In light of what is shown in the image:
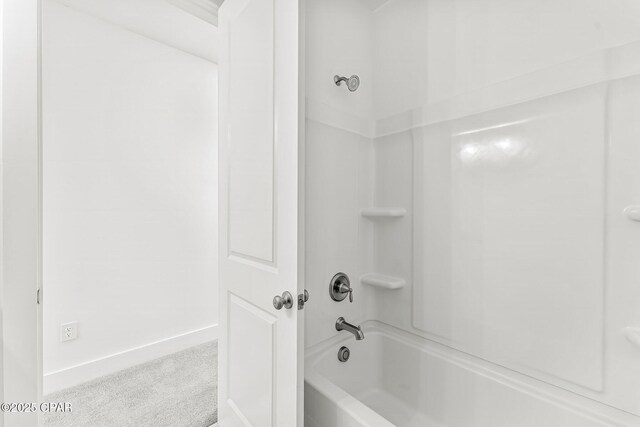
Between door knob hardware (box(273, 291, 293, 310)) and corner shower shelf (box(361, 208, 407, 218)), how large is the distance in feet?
2.77

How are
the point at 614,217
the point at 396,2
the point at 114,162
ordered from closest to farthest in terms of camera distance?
the point at 614,217 → the point at 396,2 → the point at 114,162

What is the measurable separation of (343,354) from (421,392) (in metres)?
0.45

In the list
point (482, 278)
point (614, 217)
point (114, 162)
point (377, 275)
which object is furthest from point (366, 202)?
point (114, 162)

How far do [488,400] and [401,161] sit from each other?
1.25 m

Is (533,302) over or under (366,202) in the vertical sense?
under

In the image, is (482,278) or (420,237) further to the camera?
(420,237)

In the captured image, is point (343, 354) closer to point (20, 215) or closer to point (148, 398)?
point (148, 398)

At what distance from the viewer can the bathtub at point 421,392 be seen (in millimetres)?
1095

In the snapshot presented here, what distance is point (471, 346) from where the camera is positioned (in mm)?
1431

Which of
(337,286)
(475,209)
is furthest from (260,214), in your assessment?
(475,209)

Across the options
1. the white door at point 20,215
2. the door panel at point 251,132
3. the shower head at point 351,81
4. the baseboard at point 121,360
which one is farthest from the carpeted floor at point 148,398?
the shower head at point 351,81

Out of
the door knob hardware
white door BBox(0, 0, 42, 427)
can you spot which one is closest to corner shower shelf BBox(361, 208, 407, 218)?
the door knob hardware

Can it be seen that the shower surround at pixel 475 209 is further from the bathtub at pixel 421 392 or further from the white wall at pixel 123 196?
the white wall at pixel 123 196

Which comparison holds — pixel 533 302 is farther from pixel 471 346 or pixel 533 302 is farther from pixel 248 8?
pixel 248 8
